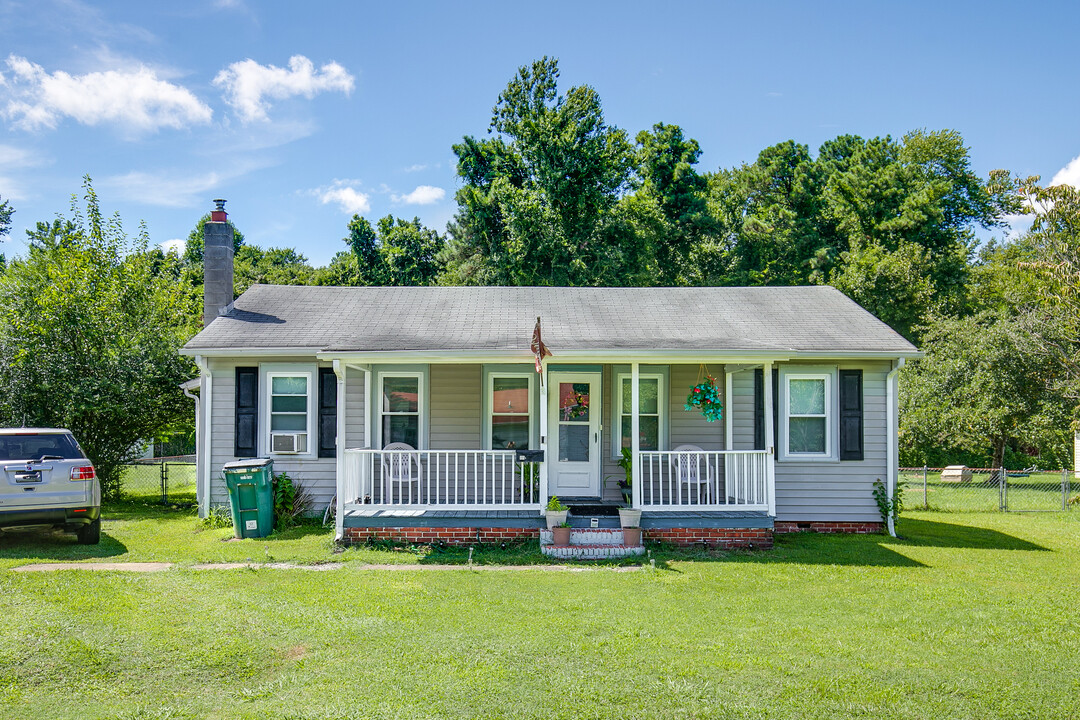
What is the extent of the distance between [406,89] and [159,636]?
12616mm

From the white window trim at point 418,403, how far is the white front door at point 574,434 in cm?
193

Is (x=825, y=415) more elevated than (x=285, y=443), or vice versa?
(x=825, y=415)

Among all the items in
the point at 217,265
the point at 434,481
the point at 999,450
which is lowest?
the point at 999,450

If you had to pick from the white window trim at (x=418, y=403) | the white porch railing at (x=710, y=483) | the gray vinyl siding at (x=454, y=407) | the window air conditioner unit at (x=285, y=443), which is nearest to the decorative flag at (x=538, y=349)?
the white porch railing at (x=710, y=483)

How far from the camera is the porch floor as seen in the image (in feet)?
29.3

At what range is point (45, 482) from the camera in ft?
27.5

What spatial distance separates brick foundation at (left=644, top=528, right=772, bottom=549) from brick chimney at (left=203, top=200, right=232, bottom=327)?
8.12 meters

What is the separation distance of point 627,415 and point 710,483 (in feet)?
5.59

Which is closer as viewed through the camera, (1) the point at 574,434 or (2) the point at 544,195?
(1) the point at 574,434

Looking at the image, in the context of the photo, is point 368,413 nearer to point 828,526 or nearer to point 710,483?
point 710,483

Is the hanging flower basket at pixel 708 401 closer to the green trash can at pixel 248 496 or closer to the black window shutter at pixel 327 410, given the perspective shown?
the black window shutter at pixel 327 410

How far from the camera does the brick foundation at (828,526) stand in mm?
10695

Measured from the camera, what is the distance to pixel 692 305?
12.8m

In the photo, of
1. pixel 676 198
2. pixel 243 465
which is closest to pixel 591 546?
pixel 243 465
